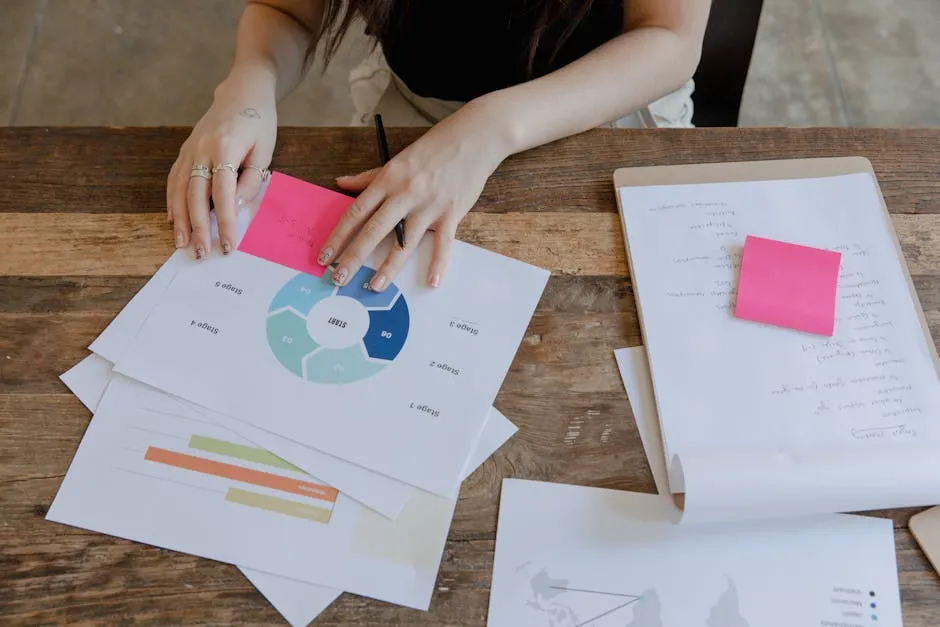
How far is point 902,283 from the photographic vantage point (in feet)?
2.22

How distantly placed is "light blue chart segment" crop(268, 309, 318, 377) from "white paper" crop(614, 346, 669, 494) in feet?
0.90

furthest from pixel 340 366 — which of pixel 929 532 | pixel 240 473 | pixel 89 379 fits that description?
pixel 929 532

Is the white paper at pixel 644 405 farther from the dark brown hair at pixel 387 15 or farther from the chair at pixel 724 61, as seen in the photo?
the chair at pixel 724 61

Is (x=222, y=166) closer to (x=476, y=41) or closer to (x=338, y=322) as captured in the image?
(x=338, y=322)

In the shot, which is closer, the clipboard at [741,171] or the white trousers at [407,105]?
the clipboard at [741,171]

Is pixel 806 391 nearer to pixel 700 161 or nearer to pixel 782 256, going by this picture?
pixel 782 256

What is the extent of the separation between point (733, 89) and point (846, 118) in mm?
736

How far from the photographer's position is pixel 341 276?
675 millimetres

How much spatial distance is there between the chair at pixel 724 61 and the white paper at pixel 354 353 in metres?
0.48

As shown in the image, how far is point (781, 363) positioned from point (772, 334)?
1.1 inches

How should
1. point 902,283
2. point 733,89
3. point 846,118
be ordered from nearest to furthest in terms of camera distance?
point 902,283, point 733,89, point 846,118

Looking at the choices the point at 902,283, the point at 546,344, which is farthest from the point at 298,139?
the point at 902,283

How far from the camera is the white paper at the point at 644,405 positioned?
0.60 meters

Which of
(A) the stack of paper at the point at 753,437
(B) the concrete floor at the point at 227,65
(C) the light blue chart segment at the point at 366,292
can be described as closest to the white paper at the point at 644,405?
(A) the stack of paper at the point at 753,437
